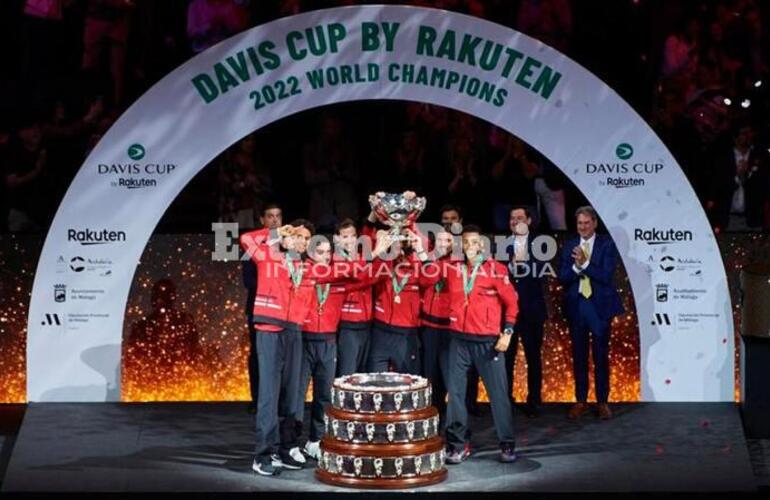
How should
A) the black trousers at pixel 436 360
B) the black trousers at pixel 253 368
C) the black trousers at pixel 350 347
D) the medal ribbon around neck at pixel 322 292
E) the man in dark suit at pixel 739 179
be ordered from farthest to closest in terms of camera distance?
the man in dark suit at pixel 739 179 → the black trousers at pixel 253 368 → the black trousers at pixel 350 347 → the black trousers at pixel 436 360 → the medal ribbon around neck at pixel 322 292

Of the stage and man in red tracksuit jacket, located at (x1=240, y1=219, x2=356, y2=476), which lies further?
man in red tracksuit jacket, located at (x1=240, y1=219, x2=356, y2=476)

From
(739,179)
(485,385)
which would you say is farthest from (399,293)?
(739,179)

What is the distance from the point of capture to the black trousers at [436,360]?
12531mm

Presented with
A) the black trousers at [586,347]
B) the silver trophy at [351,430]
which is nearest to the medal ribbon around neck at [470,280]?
the silver trophy at [351,430]

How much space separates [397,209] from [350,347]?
3.00 ft

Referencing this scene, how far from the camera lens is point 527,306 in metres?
13.3

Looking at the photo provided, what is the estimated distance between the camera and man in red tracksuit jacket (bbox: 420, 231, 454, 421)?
12.4 m

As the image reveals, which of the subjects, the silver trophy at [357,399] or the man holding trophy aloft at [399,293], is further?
the man holding trophy aloft at [399,293]

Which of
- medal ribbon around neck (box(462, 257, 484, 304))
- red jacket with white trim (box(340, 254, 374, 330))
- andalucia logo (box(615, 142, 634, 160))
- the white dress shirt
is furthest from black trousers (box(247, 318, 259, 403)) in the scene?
andalucia logo (box(615, 142, 634, 160))

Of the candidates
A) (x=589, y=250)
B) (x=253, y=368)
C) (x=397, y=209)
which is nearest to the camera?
(x=397, y=209)

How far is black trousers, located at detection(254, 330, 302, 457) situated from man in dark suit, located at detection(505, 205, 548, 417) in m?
1.91

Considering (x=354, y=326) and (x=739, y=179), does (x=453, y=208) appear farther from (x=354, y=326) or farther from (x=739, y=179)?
(x=739, y=179)

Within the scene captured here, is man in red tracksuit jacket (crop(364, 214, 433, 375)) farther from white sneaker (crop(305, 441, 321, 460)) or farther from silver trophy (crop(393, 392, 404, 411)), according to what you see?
silver trophy (crop(393, 392, 404, 411))

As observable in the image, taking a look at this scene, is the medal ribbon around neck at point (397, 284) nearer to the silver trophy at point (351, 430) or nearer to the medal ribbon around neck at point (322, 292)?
the medal ribbon around neck at point (322, 292)
